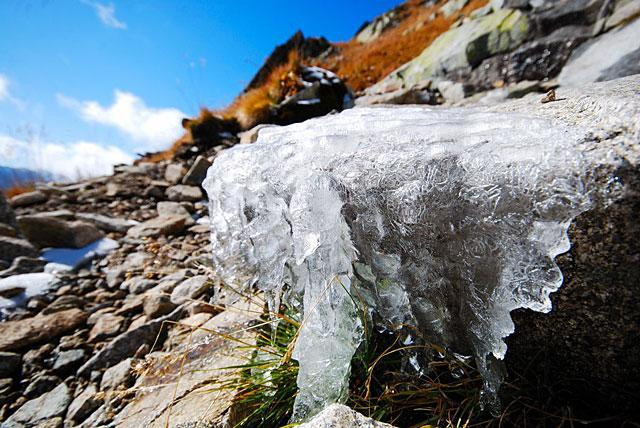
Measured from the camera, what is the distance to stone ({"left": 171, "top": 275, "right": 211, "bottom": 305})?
215 cm

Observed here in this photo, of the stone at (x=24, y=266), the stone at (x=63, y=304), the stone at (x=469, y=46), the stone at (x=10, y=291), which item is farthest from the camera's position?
the stone at (x=469, y=46)

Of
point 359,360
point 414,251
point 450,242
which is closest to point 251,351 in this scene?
point 359,360

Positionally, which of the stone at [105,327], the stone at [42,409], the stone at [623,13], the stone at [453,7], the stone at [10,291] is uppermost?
the stone at [453,7]

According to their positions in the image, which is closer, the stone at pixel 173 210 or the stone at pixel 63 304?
the stone at pixel 63 304

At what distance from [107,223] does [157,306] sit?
96.2 inches

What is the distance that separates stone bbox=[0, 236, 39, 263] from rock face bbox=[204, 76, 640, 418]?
11.2ft

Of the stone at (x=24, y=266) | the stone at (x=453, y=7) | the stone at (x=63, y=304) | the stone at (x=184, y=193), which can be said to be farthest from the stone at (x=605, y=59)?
the stone at (x=453, y=7)

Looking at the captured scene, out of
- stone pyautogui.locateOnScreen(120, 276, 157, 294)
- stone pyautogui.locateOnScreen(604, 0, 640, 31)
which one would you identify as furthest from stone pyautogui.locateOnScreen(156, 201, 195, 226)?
stone pyautogui.locateOnScreen(604, 0, 640, 31)

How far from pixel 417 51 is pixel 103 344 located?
9.45 meters

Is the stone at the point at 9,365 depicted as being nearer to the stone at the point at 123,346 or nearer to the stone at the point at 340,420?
the stone at the point at 123,346

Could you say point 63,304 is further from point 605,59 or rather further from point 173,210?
point 605,59

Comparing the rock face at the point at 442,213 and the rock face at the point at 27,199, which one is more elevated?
the rock face at the point at 27,199

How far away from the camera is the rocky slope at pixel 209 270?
821 mm

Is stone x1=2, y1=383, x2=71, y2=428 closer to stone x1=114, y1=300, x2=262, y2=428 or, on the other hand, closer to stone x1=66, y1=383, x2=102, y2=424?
stone x1=66, y1=383, x2=102, y2=424
